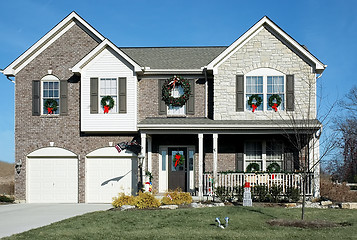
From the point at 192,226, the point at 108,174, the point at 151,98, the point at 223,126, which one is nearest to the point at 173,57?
the point at 151,98

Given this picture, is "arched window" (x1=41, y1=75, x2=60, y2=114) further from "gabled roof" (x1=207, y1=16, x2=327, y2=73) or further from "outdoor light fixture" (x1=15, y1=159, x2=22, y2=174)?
"gabled roof" (x1=207, y1=16, x2=327, y2=73)

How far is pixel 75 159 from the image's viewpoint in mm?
20375

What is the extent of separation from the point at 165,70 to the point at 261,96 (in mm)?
4503

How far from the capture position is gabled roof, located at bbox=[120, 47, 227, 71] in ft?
68.5

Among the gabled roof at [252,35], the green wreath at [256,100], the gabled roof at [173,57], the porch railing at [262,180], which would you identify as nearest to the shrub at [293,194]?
the porch railing at [262,180]

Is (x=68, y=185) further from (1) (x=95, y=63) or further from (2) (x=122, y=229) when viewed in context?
(2) (x=122, y=229)

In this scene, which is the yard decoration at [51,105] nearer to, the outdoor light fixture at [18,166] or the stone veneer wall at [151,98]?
the outdoor light fixture at [18,166]

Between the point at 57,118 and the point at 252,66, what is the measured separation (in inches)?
360

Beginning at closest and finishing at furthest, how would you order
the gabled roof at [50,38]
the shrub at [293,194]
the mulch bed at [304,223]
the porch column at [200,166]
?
1. the mulch bed at [304,223]
2. the shrub at [293,194]
3. the porch column at [200,166]
4. the gabled roof at [50,38]

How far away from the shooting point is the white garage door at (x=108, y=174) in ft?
66.7

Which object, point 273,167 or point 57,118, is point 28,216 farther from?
point 273,167

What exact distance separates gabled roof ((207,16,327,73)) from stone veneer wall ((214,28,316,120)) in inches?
7.6

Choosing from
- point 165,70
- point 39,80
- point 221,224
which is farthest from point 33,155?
point 221,224

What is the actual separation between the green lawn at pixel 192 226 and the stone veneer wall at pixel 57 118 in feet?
20.6
